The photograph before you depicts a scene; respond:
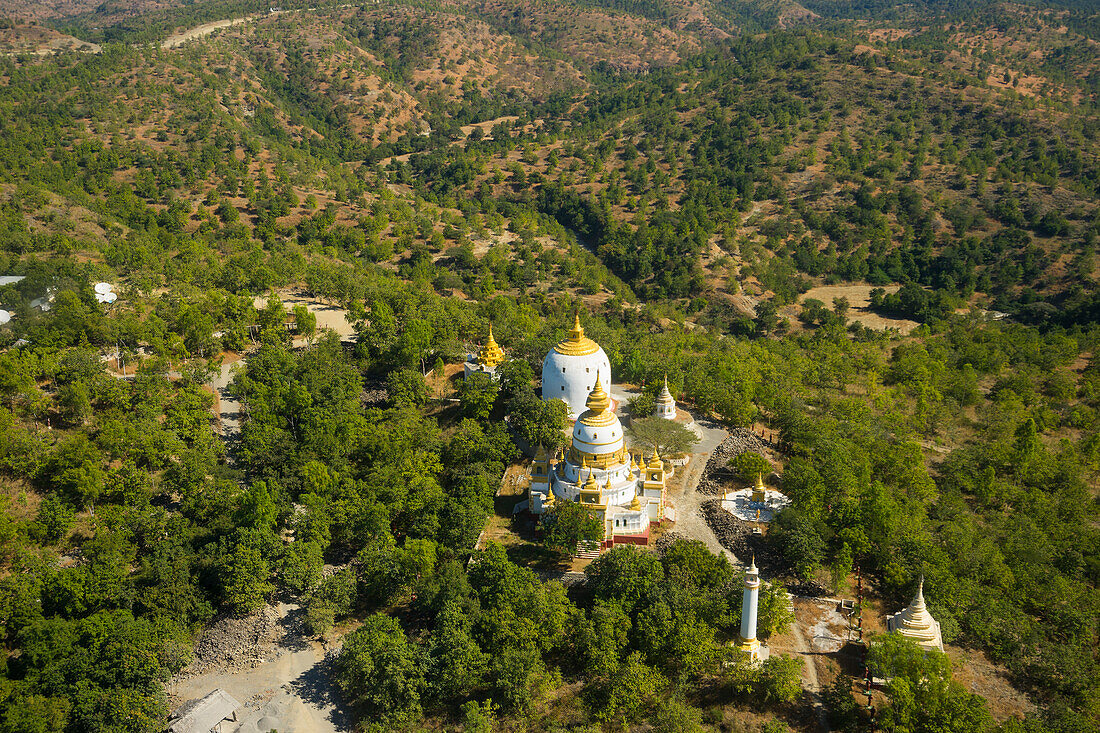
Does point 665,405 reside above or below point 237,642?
below

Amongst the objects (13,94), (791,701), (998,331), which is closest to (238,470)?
(791,701)

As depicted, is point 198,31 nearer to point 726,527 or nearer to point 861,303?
point 861,303

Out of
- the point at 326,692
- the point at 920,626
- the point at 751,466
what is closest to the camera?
the point at 326,692

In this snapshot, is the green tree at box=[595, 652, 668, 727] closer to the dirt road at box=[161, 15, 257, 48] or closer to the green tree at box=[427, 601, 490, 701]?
the green tree at box=[427, 601, 490, 701]

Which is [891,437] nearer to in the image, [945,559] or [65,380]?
[945,559]

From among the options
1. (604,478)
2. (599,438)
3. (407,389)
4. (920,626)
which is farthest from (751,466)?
(407,389)

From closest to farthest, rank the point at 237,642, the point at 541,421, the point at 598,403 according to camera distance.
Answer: the point at 237,642 < the point at 598,403 < the point at 541,421
